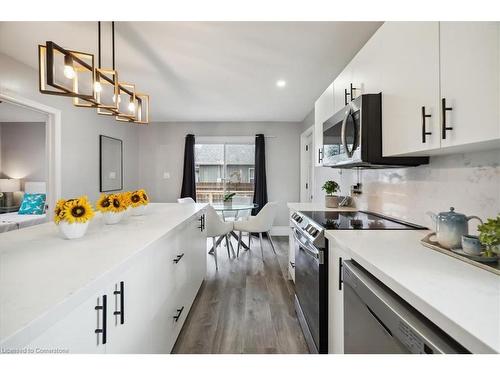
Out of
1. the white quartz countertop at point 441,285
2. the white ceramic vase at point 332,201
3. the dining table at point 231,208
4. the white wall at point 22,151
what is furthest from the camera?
the white wall at point 22,151

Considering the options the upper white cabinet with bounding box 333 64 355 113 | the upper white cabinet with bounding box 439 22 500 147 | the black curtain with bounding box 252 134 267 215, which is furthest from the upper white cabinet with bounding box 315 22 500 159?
the black curtain with bounding box 252 134 267 215

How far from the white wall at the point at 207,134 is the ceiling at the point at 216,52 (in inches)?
64.8

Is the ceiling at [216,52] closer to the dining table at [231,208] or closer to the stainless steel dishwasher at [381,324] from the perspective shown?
the dining table at [231,208]

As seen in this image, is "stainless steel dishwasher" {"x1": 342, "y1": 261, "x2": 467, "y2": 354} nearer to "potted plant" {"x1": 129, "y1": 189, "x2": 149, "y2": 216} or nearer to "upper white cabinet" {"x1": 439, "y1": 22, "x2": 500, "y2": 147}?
"upper white cabinet" {"x1": 439, "y1": 22, "x2": 500, "y2": 147}

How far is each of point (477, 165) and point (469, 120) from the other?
43 centimetres

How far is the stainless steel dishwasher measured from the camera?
639mm

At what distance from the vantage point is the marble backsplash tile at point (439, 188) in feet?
3.79

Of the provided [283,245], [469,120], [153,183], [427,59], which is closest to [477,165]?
[469,120]

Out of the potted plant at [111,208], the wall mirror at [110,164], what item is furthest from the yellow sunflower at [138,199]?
the wall mirror at [110,164]

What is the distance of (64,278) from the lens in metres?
A: 0.77

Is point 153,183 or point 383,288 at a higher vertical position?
point 153,183

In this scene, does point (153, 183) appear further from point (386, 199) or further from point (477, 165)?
point (477, 165)

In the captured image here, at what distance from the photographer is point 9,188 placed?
15.8 feet

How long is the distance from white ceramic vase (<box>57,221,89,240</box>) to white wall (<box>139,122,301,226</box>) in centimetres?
439
